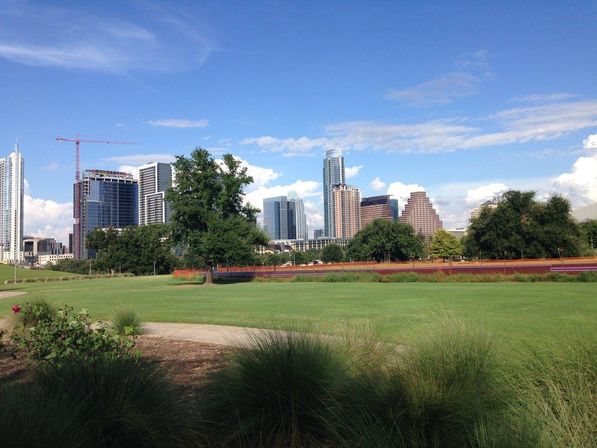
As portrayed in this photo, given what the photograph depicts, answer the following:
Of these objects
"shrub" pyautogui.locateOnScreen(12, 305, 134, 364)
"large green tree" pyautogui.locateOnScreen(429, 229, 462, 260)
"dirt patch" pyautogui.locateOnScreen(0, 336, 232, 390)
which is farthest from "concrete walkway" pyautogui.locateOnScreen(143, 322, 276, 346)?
"large green tree" pyautogui.locateOnScreen(429, 229, 462, 260)

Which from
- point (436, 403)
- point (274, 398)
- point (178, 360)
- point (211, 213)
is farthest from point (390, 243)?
point (436, 403)

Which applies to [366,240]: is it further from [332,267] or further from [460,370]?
[460,370]

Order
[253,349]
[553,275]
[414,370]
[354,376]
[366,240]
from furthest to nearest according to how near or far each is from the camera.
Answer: [366,240]
[553,275]
[253,349]
[354,376]
[414,370]

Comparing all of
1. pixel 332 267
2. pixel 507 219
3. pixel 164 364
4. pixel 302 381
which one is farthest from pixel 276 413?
pixel 507 219

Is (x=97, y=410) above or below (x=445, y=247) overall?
below

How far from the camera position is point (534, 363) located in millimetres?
4695

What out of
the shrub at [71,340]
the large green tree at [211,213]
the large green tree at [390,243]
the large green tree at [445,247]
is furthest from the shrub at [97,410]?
the large green tree at [445,247]

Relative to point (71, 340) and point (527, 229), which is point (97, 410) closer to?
point (71, 340)

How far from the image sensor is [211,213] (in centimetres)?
5362

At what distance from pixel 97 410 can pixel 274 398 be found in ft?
4.86

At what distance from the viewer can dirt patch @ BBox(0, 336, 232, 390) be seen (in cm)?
751

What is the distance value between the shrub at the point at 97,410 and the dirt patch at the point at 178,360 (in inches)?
60.5

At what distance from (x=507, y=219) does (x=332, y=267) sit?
29737 mm

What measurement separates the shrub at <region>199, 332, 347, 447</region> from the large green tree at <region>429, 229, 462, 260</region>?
131719 mm
